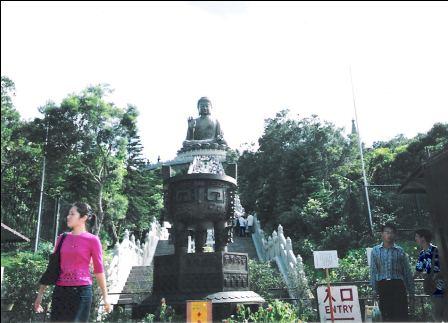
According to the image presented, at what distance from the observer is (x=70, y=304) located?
147 inches

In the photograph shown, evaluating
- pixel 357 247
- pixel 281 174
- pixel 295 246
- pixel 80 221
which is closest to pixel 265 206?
pixel 281 174

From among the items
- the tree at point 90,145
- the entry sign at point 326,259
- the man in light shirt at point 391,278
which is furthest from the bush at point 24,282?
the tree at point 90,145

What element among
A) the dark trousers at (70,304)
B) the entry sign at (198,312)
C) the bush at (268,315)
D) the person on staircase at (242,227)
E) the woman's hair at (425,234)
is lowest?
the bush at (268,315)

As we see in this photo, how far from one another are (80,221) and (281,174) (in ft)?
86.3

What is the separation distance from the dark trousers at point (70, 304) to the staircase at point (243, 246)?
15.1 m

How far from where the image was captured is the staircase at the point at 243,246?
A: 18.9 meters

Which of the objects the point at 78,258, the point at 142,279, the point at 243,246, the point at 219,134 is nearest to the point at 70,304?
the point at 78,258

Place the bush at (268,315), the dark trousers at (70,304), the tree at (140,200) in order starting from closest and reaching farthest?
the dark trousers at (70,304), the bush at (268,315), the tree at (140,200)

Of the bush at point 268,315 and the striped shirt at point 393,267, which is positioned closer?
the striped shirt at point 393,267

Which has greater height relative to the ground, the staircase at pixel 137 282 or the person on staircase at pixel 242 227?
the person on staircase at pixel 242 227

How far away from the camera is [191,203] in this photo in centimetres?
763

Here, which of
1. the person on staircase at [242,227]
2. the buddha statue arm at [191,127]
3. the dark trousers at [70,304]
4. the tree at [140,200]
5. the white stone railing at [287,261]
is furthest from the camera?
the tree at [140,200]

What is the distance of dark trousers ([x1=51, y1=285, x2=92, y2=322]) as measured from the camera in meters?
3.72

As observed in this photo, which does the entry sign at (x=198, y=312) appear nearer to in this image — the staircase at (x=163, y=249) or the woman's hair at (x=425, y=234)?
the woman's hair at (x=425, y=234)
